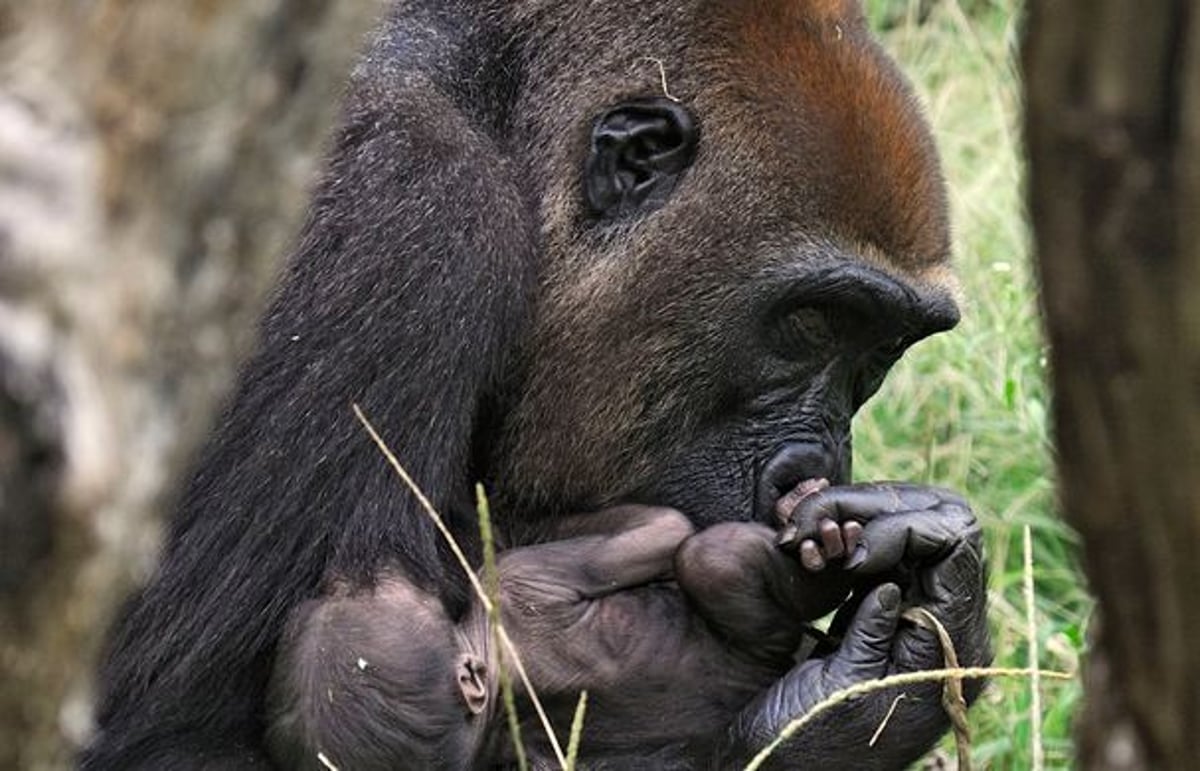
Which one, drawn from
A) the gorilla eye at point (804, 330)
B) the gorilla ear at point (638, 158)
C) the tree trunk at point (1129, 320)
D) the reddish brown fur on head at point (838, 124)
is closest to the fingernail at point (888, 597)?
the gorilla eye at point (804, 330)

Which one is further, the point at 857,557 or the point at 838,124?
the point at 838,124

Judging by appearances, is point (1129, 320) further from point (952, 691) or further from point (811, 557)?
point (811, 557)

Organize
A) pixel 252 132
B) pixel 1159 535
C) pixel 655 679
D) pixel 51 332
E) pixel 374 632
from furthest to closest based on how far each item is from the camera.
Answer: pixel 655 679 → pixel 374 632 → pixel 1159 535 → pixel 252 132 → pixel 51 332

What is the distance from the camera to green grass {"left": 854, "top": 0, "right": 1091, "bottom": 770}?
613cm

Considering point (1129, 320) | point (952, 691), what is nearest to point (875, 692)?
point (952, 691)

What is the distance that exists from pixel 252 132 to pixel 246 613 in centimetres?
254

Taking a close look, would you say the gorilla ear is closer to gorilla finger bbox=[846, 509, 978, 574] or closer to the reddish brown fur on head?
the reddish brown fur on head

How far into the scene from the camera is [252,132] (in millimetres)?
2197

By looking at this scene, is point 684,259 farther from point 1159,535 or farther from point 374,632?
point 1159,535

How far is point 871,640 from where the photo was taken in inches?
188

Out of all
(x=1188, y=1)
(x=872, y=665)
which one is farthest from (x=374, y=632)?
(x=1188, y=1)

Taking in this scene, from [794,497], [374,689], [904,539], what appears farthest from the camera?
[794,497]

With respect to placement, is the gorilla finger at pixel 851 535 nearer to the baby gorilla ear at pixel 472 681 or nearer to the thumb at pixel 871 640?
the thumb at pixel 871 640

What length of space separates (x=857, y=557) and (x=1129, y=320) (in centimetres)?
249
